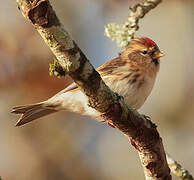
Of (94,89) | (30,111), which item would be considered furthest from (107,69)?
(94,89)

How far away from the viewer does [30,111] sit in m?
4.59

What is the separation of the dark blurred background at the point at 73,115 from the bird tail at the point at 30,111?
5.22ft

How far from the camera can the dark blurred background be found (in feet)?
20.9

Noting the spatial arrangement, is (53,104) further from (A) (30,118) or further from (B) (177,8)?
(B) (177,8)

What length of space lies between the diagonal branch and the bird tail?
5.32ft

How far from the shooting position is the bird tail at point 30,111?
4.52 m

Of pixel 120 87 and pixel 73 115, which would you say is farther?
pixel 73 115

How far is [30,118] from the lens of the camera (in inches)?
180

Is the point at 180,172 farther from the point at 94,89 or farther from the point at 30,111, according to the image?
the point at 30,111

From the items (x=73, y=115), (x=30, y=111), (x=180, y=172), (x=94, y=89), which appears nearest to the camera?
(x=94, y=89)

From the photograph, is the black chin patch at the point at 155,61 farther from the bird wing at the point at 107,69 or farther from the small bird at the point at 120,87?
the bird wing at the point at 107,69

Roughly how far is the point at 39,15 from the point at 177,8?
14.6 feet

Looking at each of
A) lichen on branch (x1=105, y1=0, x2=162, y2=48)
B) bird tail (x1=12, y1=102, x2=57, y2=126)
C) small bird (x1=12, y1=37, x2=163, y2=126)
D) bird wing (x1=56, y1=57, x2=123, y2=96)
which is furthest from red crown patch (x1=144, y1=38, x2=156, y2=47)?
bird tail (x1=12, y1=102, x2=57, y2=126)

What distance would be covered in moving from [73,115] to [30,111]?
8.33 ft
